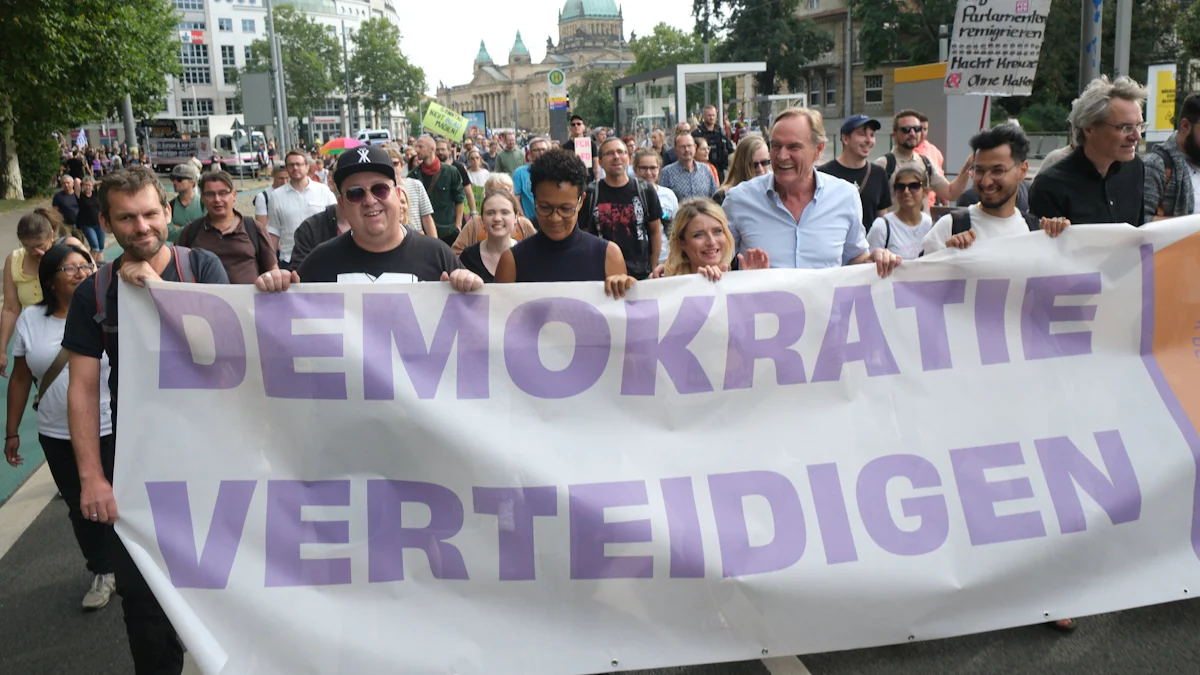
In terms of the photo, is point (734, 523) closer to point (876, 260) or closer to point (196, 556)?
point (876, 260)

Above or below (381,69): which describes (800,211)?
below

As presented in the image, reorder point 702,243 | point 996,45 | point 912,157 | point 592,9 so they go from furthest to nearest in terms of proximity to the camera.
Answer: point 592,9 < point 996,45 < point 912,157 < point 702,243

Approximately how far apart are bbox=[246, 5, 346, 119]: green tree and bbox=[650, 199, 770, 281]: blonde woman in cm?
10000

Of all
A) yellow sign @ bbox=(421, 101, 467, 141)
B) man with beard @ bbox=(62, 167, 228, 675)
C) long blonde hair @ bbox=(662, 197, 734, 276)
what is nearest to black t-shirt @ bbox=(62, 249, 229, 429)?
man with beard @ bbox=(62, 167, 228, 675)

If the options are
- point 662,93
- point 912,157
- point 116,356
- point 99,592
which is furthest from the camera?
point 662,93

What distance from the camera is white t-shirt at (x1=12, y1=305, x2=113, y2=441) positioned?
432 cm

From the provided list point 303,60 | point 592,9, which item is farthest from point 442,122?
point 592,9

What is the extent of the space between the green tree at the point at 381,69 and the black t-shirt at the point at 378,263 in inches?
4414

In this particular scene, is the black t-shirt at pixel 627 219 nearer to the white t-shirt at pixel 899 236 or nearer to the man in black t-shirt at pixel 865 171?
the man in black t-shirt at pixel 865 171

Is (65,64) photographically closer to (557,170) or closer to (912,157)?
(912,157)

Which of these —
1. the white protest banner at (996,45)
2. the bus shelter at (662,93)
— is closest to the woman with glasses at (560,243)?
the white protest banner at (996,45)

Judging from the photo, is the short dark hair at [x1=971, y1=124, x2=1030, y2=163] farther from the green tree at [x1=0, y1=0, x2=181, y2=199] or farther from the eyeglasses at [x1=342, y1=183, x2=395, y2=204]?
the green tree at [x1=0, y1=0, x2=181, y2=199]

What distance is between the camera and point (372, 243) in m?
3.87

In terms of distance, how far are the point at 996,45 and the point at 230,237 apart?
6.07m
